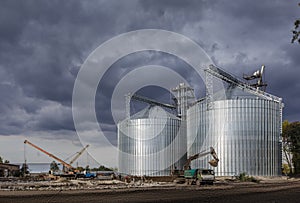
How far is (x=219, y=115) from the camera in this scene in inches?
3536

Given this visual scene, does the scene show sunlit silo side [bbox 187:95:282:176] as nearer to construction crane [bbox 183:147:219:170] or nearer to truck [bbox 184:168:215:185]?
construction crane [bbox 183:147:219:170]

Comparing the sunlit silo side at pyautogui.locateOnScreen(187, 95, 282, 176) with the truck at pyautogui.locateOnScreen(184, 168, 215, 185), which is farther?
the sunlit silo side at pyautogui.locateOnScreen(187, 95, 282, 176)

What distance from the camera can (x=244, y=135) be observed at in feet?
285

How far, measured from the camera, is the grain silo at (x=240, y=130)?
3406 inches

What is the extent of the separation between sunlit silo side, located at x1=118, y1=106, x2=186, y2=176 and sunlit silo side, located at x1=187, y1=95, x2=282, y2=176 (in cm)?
1459

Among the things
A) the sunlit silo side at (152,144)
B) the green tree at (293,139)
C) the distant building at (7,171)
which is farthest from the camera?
the distant building at (7,171)

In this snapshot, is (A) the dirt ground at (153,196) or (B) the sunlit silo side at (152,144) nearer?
(A) the dirt ground at (153,196)

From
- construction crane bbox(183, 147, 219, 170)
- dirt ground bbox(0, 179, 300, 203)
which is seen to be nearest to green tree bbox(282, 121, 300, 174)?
construction crane bbox(183, 147, 219, 170)

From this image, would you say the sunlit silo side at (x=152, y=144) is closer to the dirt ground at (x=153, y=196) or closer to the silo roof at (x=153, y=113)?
the silo roof at (x=153, y=113)

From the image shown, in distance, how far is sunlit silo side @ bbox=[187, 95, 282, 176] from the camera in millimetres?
86500

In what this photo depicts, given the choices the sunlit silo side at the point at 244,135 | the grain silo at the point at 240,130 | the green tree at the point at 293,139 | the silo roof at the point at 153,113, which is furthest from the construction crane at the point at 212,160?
the silo roof at the point at 153,113

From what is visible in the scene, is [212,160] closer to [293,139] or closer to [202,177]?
[202,177]

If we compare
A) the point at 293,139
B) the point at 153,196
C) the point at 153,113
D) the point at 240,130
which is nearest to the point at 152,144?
the point at 153,113

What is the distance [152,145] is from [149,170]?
6.90 meters
